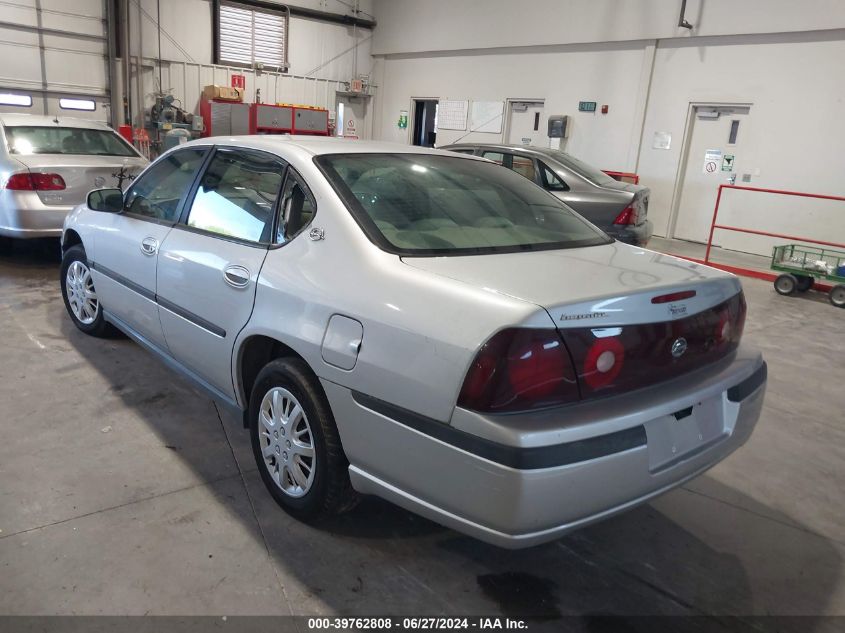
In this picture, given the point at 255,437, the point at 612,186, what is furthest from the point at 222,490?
the point at 612,186

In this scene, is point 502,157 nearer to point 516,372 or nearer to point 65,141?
point 65,141

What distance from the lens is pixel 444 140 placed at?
48.9ft

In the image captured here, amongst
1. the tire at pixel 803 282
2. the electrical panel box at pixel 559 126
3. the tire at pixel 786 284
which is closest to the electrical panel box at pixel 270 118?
the electrical panel box at pixel 559 126

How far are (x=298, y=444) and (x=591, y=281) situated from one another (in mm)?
1181

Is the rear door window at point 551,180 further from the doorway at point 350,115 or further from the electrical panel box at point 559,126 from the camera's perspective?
the doorway at point 350,115

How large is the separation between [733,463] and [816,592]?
96cm

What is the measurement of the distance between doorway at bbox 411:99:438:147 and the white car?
13126mm

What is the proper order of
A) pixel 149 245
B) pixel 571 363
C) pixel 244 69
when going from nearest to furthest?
pixel 571 363 → pixel 149 245 → pixel 244 69

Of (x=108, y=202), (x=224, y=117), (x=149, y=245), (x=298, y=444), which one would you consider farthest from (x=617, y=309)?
(x=224, y=117)

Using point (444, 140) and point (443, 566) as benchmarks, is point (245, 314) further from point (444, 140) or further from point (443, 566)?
point (444, 140)

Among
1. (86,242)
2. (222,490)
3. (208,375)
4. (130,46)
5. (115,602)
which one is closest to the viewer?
(115,602)

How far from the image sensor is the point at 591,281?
2016mm

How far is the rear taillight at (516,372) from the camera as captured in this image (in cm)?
174

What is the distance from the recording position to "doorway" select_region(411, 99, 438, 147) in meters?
15.6
